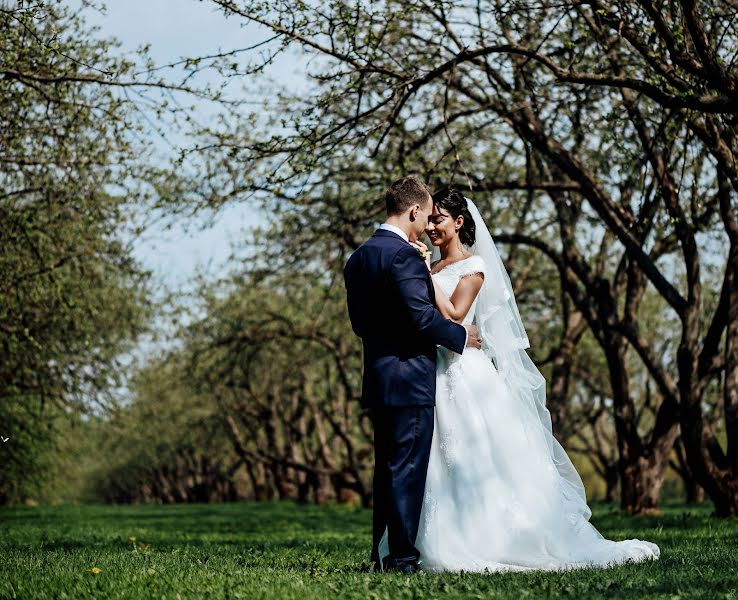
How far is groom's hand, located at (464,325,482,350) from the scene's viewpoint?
25.9 feet

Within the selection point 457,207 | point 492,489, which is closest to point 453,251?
point 457,207

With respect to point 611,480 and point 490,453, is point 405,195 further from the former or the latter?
point 611,480

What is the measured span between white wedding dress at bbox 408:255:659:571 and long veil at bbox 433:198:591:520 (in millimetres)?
42

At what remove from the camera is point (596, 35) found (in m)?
12.8

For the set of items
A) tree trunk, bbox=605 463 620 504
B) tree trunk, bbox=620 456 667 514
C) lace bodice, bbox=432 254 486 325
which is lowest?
tree trunk, bbox=605 463 620 504

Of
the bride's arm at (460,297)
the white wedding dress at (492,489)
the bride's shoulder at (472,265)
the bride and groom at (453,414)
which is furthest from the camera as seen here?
the bride's shoulder at (472,265)

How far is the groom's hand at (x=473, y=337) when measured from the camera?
7.91 metres

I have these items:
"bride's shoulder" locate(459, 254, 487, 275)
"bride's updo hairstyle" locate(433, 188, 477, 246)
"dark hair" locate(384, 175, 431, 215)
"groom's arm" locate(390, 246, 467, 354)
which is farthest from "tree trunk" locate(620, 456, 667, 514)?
"dark hair" locate(384, 175, 431, 215)

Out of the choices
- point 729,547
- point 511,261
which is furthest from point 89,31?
point 511,261

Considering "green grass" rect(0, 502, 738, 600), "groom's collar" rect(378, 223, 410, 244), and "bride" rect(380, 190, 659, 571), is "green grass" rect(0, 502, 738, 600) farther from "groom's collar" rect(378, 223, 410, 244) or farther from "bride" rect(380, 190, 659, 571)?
"groom's collar" rect(378, 223, 410, 244)

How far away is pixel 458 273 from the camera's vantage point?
809 centimetres

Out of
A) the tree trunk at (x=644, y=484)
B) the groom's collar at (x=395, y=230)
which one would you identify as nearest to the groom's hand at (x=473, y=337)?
the groom's collar at (x=395, y=230)

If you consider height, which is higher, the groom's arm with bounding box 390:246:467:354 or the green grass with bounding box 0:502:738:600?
the groom's arm with bounding box 390:246:467:354

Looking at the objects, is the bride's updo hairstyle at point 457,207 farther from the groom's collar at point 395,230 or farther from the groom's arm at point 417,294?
the groom's arm at point 417,294
